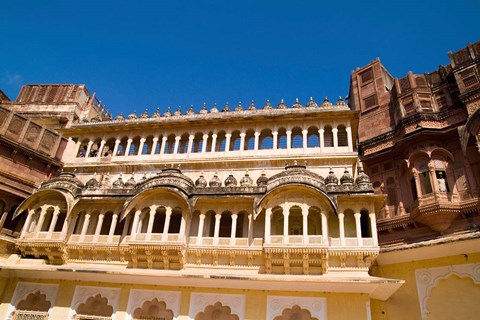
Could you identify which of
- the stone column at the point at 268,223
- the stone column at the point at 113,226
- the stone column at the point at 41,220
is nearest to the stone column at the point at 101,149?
the stone column at the point at 41,220

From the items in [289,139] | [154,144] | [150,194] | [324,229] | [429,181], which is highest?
[154,144]

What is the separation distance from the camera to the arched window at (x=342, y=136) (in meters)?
18.8

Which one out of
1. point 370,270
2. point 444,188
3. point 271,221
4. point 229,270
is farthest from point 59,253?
point 444,188

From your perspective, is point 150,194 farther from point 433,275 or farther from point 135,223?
point 433,275

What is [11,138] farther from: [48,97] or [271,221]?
[271,221]

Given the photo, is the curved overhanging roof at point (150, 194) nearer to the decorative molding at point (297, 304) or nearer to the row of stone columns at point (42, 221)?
the row of stone columns at point (42, 221)

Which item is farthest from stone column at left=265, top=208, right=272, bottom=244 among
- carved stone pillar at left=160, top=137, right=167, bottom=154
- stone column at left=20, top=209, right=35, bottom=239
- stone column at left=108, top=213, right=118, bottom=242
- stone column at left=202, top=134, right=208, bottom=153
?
stone column at left=20, top=209, right=35, bottom=239

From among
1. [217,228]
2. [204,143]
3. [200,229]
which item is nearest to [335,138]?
[204,143]

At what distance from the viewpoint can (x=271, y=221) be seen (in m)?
16.2

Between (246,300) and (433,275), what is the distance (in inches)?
279

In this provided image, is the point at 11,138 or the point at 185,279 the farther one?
the point at 11,138

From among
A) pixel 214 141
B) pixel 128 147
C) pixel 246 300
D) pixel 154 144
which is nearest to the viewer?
pixel 246 300

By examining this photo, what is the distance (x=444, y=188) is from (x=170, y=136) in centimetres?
1485

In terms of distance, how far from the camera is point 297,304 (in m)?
13.9
